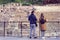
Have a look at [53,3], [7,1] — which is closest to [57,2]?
[53,3]

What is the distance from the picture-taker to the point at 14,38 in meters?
20.4

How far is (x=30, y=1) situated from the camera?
187 feet

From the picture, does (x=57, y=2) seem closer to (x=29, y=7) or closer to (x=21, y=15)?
(x=29, y=7)

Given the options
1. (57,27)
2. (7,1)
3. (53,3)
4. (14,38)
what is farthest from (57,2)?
(14,38)

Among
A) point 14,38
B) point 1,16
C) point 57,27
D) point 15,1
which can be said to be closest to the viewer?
point 14,38

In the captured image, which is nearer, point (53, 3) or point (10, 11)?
point (10, 11)

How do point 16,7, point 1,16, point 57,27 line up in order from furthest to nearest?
point 16,7 → point 1,16 → point 57,27

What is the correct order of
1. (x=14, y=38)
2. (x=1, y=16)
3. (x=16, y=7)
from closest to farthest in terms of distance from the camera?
(x=14, y=38) → (x=1, y=16) → (x=16, y=7)

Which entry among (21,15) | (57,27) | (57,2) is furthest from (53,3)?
(57,27)

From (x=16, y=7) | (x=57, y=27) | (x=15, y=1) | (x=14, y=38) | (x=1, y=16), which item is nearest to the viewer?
(x=14, y=38)

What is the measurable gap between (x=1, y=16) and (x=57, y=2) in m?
13.5

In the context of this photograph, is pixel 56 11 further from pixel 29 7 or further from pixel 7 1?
pixel 7 1

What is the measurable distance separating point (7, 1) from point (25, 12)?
8.49 meters

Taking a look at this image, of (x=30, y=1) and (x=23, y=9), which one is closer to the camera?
(x=23, y=9)
